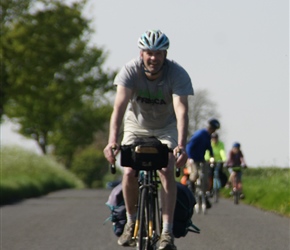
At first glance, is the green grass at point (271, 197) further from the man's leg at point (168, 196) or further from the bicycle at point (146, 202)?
the bicycle at point (146, 202)

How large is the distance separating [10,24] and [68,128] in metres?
24.0

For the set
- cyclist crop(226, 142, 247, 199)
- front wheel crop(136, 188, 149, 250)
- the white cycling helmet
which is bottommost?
front wheel crop(136, 188, 149, 250)

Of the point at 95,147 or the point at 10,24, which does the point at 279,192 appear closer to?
the point at 10,24

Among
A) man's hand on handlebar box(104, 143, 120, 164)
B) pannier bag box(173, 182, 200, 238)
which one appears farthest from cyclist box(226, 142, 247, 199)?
man's hand on handlebar box(104, 143, 120, 164)

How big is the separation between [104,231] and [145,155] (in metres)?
6.15

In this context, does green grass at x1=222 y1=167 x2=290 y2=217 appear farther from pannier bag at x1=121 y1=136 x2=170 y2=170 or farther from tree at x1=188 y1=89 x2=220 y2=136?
tree at x1=188 y1=89 x2=220 y2=136

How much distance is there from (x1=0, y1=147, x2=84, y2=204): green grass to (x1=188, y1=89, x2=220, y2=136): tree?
20.7 meters

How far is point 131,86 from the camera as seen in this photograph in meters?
8.34

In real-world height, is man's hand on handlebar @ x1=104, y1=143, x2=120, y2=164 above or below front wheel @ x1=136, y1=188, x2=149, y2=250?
above

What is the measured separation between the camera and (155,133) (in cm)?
862

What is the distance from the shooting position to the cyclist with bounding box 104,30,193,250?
8211mm

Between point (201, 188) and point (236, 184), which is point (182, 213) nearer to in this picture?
point (201, 188)

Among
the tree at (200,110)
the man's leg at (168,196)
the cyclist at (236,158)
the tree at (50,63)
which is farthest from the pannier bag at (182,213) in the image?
the tree at (200,110)

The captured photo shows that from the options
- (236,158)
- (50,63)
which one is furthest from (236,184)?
(50,63)
